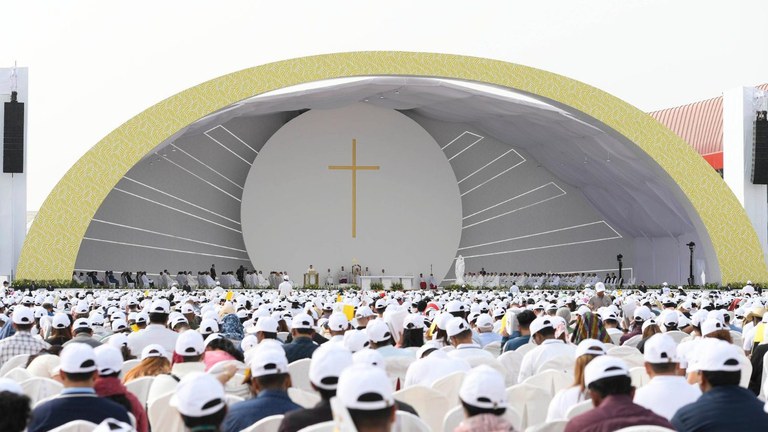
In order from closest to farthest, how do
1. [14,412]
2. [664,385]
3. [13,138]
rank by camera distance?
1. [14,412]
2. [664,385]
3. [13,138]

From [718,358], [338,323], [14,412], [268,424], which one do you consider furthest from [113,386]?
[338,323]

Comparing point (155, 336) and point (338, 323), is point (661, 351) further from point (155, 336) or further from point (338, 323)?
point (155, 336)

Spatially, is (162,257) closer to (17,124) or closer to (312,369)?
(17,124)

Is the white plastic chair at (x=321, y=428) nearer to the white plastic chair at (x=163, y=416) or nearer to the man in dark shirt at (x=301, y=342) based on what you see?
the white plastic chair at (x=163, y=416)

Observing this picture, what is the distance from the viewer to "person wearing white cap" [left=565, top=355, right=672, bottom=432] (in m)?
4.96

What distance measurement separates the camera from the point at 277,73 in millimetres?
34031

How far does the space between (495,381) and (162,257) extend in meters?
41.6

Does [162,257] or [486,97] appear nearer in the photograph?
[486,97]

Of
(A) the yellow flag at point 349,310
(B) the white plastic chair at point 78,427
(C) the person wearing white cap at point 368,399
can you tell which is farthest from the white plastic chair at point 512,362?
(A) the yellow flag at point 349,310

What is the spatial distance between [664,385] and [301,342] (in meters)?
4.10

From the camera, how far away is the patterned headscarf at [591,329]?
37.6ft

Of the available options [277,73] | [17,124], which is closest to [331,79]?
[277,73]

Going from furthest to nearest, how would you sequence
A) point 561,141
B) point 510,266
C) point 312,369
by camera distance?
1. point 510,266
2. point 561,141
3. point 312,369

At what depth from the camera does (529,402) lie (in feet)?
22.7
